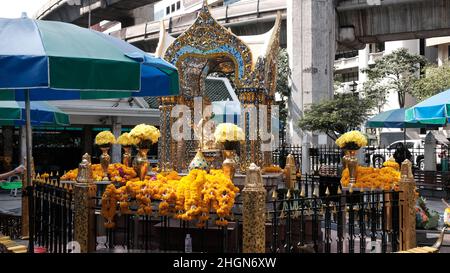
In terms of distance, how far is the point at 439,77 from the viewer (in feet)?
106

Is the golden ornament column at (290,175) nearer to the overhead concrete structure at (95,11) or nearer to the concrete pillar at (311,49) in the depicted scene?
the concrete pillar at (311,49)

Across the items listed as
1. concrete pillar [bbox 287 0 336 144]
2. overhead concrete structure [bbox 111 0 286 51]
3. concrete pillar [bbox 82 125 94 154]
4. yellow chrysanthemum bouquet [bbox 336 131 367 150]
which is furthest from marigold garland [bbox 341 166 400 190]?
concrete pillar [bbox 82 125 94 154]

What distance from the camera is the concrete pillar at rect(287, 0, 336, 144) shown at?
21812mm

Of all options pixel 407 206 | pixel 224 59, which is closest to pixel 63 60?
pixel 407 206

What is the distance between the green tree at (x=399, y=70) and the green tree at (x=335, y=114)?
19897 mm

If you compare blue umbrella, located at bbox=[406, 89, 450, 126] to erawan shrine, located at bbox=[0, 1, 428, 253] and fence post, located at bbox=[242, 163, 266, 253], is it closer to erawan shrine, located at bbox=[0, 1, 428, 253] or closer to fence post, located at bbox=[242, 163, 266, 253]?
erawan shrine, located at bbox=[0, 1, 428, 253]

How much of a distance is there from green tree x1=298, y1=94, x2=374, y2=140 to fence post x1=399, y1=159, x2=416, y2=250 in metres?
12.1

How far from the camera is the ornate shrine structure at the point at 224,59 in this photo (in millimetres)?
10266

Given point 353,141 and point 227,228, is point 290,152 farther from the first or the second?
point 227,228

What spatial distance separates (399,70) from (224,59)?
103 feet

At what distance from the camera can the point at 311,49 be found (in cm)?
2183
